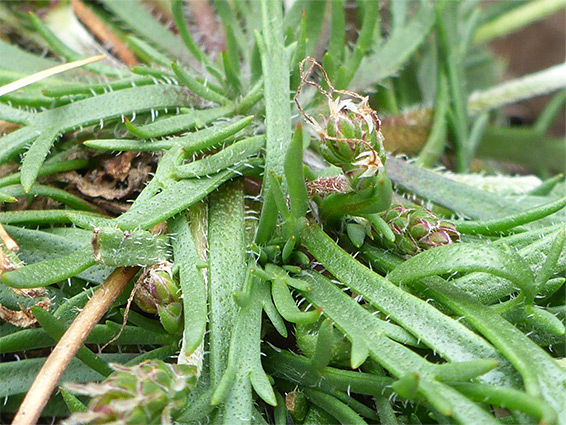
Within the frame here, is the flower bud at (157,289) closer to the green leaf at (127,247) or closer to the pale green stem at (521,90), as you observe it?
the green leaf at (127,247)

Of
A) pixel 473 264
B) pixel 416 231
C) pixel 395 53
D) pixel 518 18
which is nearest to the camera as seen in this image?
pixel 473 264

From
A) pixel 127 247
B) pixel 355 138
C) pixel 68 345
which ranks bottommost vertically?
pixel 68 345

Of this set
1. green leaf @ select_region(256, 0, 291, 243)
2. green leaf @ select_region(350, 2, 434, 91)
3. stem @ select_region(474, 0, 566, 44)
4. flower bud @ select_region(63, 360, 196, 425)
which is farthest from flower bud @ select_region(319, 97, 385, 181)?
stem @ select_region(474, 0, 566, 44)

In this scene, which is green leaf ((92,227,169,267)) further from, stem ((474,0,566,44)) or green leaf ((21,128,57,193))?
stem ((474,0,566,44))

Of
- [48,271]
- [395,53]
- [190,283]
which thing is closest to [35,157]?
[48,271]

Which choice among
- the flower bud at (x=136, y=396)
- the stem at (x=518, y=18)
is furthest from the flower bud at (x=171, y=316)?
the stem at (x=518, y=18)

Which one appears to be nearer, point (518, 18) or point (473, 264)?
point (473, 264)

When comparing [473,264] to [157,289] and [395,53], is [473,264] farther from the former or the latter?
[395,53]

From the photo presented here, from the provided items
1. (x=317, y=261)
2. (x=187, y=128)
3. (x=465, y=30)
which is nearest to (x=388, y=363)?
(x=317, y=261)
